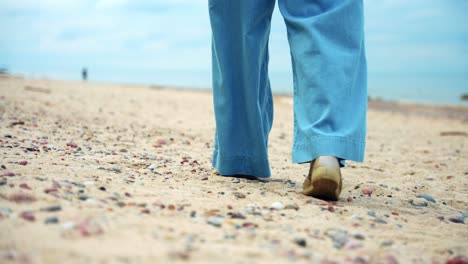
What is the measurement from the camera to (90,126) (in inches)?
179

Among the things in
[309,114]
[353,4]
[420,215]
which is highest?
[353,4]

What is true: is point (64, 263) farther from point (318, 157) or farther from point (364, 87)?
point (364, 87)

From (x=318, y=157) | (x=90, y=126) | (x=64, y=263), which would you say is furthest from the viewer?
(x=90, y=126)

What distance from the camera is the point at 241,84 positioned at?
2.54 m

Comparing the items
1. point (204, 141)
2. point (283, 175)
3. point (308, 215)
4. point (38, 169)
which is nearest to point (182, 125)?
point (204, 141)

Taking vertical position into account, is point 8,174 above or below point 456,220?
above

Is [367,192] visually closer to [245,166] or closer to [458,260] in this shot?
[245,166]

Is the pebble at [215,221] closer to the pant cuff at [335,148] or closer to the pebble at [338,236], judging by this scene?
the pebble at [338,236]

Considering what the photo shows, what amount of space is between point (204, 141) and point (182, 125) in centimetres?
143

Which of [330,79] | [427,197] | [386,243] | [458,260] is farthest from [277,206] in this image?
[427,197]

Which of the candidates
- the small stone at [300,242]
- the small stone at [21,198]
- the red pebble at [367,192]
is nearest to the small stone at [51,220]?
the small stone at [21,198]

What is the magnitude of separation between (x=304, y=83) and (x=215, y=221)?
32.6 inches

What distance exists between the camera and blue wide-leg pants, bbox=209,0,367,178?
2.11 meters

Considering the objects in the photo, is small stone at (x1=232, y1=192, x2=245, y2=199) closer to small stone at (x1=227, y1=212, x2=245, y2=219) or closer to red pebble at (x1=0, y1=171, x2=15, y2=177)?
small stone at (x1=227, y1=212, x2=245, y2=219)
